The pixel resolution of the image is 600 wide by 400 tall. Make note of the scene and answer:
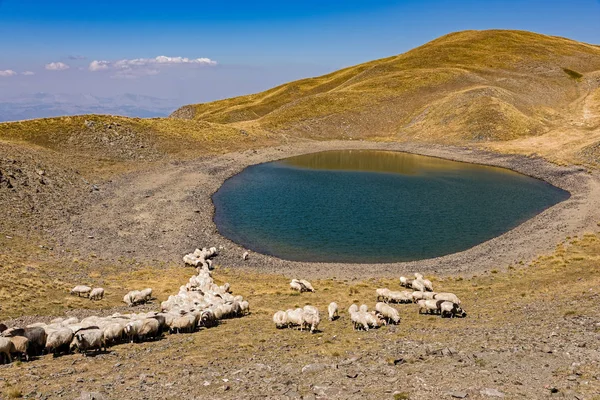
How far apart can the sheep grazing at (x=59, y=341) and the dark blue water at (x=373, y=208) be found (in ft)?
83.4

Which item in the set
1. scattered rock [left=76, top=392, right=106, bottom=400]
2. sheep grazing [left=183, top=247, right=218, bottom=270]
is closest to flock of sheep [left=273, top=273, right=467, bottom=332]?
scattered rock [left=76, top=392, right=106, bottom=400]

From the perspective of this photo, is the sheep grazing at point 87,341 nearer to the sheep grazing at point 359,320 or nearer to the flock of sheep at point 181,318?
the flock of sheep at point 181,318

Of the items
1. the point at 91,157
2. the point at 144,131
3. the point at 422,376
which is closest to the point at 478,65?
the point at 144,131

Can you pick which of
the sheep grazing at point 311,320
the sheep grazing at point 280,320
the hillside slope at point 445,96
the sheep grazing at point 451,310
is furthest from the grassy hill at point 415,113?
the sheep grazing at point 451,310

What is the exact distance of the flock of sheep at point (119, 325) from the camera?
771 inches

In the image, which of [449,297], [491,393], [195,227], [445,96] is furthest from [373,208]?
[445,96]

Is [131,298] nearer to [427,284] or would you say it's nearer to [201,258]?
[201,258]

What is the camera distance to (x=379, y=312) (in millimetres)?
26297

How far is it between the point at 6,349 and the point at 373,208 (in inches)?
1872

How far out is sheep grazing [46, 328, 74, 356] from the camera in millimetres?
19734

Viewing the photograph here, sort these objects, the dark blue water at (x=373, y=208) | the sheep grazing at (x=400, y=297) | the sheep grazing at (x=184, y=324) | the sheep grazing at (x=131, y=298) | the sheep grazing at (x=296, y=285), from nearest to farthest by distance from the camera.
A: the sheep grazing at (x=184, y=324)
the sheep grazing at (x=131, y=298)
the sheep grazing at (x=400, y=297)
the sheep grazing at (x=296, y=285)
the dark blue water at (x=373, y=208)

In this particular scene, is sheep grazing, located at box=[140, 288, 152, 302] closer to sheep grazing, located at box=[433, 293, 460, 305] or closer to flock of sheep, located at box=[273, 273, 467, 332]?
flock of sheep, located at box=[273, 273, 467, 332]

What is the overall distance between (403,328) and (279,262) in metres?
18.6

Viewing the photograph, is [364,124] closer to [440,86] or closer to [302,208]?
[440,86]
